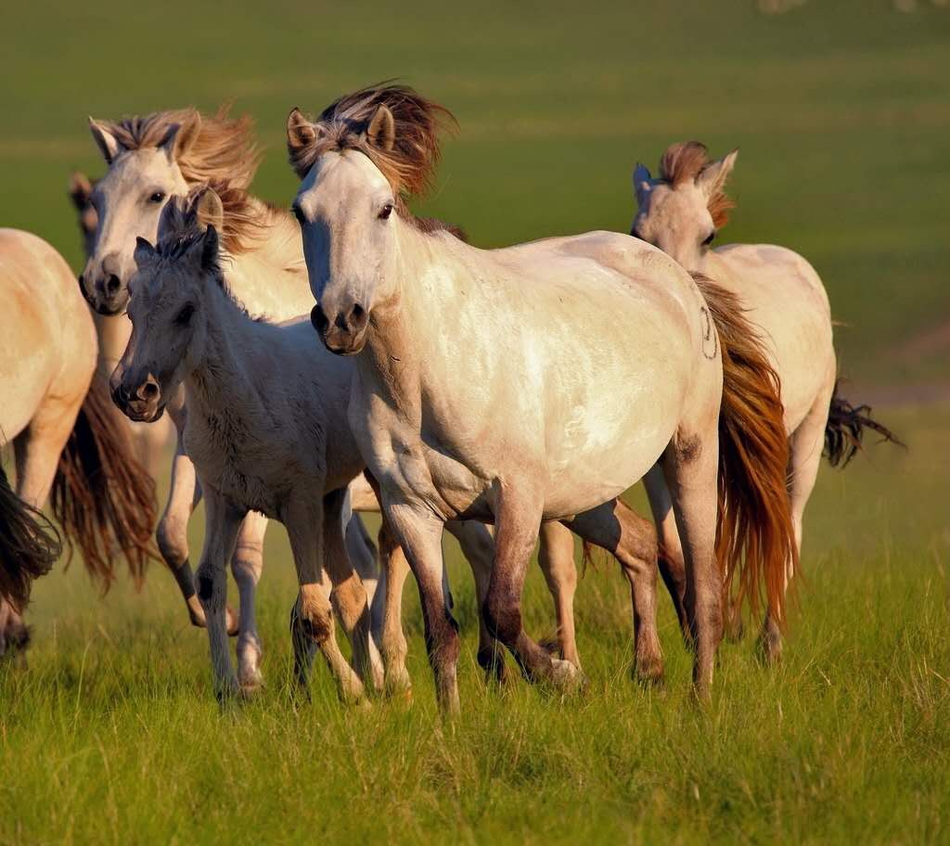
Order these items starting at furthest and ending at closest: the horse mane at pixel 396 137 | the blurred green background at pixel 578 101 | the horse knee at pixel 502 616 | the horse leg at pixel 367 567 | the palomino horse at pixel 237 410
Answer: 1. the blurred green background at pixel 578 101
2. the horse leg at pixel 367 567
3. the palomino horse at pixel 237 410
4. the horse knee at pixel 502 616
5. the horse mane at pixel 396 137

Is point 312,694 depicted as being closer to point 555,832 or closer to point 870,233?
point 555,832

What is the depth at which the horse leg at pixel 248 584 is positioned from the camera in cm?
686

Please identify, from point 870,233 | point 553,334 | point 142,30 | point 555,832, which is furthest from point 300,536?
point 142,30

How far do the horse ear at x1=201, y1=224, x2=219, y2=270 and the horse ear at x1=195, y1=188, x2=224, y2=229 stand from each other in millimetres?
304

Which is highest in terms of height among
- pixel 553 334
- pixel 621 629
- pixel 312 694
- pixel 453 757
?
pixel 553 334

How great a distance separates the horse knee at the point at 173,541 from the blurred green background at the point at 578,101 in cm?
1841

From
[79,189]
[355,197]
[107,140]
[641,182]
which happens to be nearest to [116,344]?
[79,189]

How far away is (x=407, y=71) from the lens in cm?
4972

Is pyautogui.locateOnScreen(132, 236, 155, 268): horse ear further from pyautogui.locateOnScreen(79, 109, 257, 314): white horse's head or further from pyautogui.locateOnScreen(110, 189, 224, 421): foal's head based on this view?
pyautogui.locateOnScreen(79, 109, 257, 314): white horse's head

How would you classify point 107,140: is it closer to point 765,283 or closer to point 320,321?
point 320,321

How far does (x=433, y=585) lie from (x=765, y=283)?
3871 mm

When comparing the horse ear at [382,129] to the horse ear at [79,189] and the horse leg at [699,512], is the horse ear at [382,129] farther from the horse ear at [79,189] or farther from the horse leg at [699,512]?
the horse ear at [79,189]

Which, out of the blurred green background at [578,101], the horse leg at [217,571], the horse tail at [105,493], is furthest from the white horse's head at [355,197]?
the blurred green background at [578,101]

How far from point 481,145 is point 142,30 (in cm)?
2103
